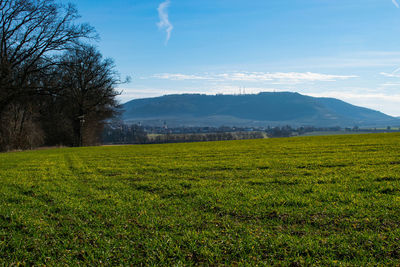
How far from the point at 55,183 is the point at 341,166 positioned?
12.0m

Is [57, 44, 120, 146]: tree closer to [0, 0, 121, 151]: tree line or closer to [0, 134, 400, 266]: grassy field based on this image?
[0, 0, 121, 151]: tree line

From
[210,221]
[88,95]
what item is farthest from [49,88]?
[210,221]

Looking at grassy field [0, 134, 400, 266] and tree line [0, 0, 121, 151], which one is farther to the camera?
tree line [0, 0, 121, 151]

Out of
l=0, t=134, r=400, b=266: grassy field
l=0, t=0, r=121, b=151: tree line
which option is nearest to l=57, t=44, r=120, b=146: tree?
l=0, t=0, r=121, b=151: tree line

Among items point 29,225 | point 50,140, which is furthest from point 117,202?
point 50,140

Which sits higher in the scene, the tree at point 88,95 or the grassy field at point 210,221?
the tree at point 88,95

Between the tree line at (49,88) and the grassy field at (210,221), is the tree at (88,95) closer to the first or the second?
the tree line at (49,88)

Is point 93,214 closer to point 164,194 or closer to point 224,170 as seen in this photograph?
point 164,194

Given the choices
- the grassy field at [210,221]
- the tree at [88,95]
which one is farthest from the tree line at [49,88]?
the grassy field at [210,221]

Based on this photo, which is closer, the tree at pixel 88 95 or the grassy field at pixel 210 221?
the grassy field at pixel 210 221

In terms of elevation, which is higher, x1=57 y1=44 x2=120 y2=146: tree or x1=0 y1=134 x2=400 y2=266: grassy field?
x1=57 y1=44 x2=120 y2=146: tree

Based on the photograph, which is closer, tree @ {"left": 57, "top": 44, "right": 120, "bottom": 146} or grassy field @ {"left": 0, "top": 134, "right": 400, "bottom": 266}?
grassy field @ {"left": 0, "top": 134, "right": 400, "bottom": 266}

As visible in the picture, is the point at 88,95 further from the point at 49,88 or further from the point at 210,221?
the point at 210,221

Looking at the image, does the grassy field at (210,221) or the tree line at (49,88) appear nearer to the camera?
the grassy field at (210,221)
